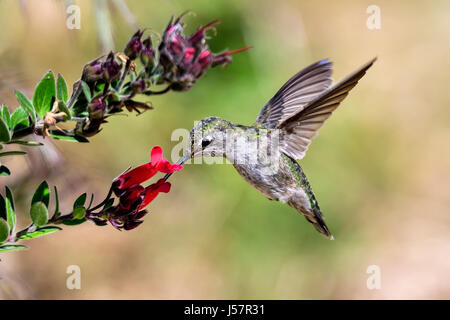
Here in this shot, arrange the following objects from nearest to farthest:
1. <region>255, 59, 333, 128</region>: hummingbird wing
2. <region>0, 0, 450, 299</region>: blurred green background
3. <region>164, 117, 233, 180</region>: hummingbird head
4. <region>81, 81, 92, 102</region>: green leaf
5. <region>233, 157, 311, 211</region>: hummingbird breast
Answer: <region>81, 81, 92, 102</region>: green leaf → <region>164, 117, 233, 180</region>: hummingbird head → <region>233, 157, 311, 211</region>: hummingbird breast → <region>255, 59, 333, 128</region>: hummingbird wing → <region>0, 0, 450, 299</region>: blurred green background

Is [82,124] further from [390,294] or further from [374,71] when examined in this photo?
[374,71]

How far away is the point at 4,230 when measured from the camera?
1264 millimetres

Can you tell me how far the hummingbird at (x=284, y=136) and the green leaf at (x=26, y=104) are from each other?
43 cm

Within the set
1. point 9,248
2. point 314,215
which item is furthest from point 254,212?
point 9,248

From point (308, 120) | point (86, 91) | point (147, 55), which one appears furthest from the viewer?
point (308, 120)

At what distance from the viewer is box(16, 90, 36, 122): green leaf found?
1237 mm

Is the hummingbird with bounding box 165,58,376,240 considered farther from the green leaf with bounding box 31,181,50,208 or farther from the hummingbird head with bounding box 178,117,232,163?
the green leaf with bounding box 31,181,50,208

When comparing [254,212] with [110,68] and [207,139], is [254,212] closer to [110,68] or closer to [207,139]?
[207,139]

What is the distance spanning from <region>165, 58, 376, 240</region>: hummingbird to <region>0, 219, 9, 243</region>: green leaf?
470 mm

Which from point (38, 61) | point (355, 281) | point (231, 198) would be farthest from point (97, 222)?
point (355, 281)

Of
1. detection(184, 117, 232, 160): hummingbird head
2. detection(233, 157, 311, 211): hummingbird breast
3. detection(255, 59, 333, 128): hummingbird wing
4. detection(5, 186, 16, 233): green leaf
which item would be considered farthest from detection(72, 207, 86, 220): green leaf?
detection(255, 59, 333, 128): hummingbird wing

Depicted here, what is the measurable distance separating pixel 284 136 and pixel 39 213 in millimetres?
982

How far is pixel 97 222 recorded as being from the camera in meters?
1.33

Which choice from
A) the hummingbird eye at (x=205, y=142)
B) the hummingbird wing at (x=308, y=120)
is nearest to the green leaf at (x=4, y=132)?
the hummingbird eye at (x=205, y=142)
